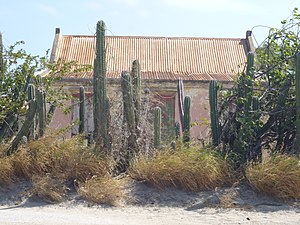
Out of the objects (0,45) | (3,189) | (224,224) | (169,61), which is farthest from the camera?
(169,61)

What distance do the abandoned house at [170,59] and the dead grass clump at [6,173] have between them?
21.2 feet

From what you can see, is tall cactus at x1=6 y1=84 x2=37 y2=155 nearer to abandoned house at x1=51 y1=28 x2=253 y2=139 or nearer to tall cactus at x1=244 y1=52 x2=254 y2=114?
tall cactus at x1=244 y1=52 x2=254 y2=114

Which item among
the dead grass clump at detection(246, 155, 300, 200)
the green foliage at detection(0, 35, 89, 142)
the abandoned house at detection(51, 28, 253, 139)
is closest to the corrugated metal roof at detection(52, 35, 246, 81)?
the abandoned house at detection(51, 28, 253, 139)

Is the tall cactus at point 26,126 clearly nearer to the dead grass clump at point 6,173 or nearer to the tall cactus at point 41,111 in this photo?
the tall cactus at point 41,111

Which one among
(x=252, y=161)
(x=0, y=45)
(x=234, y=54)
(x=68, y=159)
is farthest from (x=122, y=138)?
(x=234, y=54)

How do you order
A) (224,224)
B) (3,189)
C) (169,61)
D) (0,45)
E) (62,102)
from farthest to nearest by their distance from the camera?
(169,61)
(62,102)
(0,45)
(3,189)
(224,224)

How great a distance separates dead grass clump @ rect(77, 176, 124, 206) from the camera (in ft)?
29.0

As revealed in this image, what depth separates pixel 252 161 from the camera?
31.2ft

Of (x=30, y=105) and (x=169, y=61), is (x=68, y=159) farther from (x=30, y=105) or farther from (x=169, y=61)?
(x=169, y=61)

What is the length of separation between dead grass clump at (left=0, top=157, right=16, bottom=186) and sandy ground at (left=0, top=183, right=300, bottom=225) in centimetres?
16

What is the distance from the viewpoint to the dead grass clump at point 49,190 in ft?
29.3

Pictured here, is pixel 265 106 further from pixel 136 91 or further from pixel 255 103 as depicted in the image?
pixel 136 91

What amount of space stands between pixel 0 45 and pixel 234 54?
1129cm

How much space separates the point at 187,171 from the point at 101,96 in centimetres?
217
